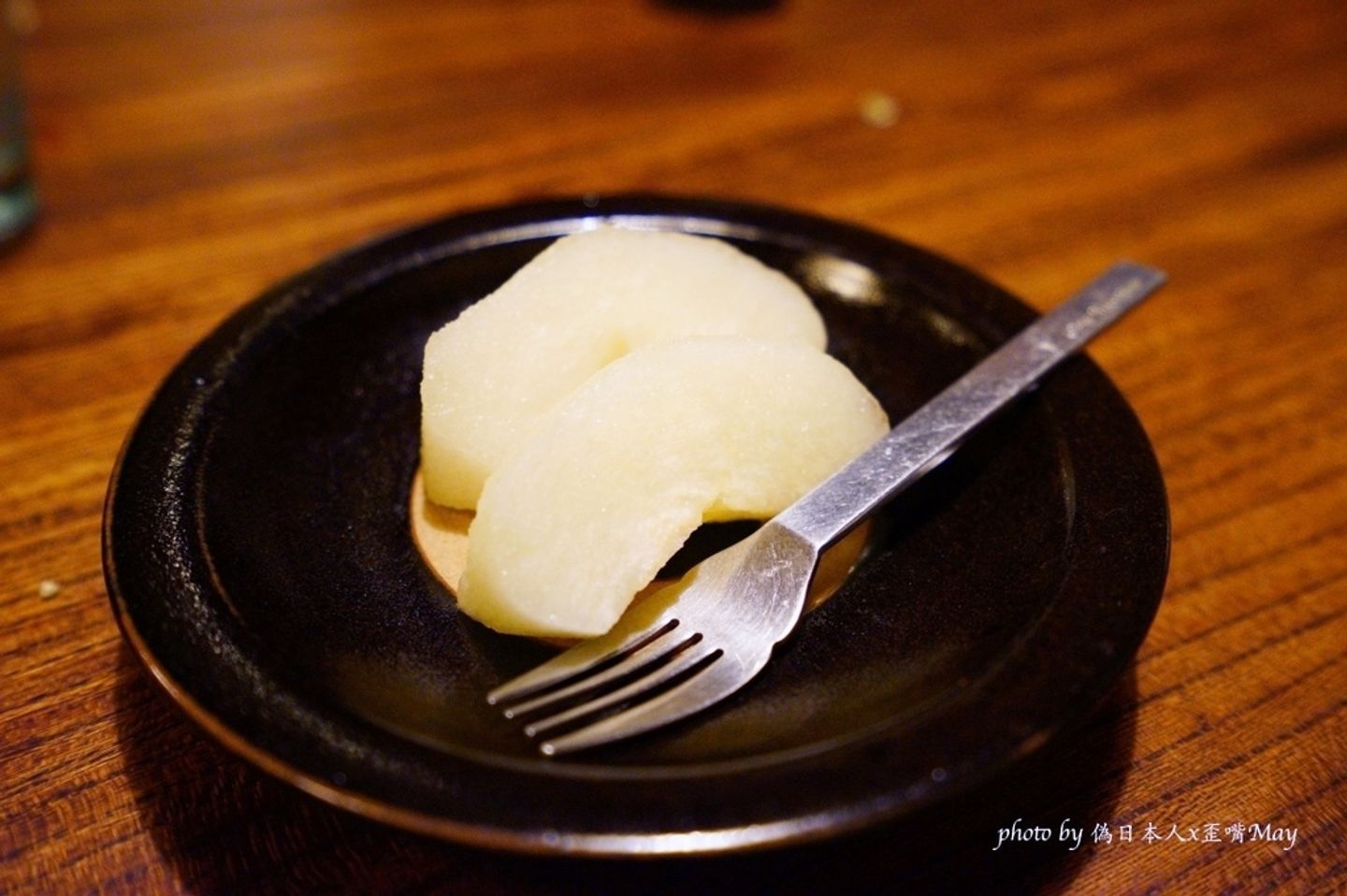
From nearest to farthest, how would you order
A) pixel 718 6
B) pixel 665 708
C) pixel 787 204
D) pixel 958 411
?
pixel 665 708
pixel 958 411
pixel 787 204
pixel 718 6

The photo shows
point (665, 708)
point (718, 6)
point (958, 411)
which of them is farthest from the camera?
point (718, 6)

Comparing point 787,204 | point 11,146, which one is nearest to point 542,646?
point 787,204

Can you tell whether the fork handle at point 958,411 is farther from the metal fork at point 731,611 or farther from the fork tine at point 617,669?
the fork tine at point 617,669

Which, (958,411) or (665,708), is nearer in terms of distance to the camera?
(665,708)

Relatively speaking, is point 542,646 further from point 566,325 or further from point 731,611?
point 566,325

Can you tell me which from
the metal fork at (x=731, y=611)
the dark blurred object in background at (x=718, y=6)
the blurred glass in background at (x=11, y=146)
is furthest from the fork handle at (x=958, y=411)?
the dark blurred object in background at (x=718, y=6)

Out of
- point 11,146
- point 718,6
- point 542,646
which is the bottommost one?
point 542,646

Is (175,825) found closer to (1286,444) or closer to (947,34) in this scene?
(1286,444)
